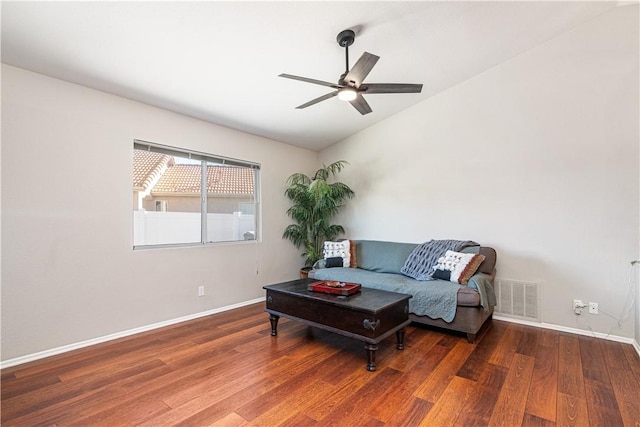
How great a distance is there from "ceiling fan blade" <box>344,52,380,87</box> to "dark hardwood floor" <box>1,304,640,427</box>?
2271mm

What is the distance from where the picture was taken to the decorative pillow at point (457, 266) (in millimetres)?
3227

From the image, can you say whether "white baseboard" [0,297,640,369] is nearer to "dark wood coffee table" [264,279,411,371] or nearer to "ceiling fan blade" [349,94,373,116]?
"dark wood coffee table" [264,279,411,371]

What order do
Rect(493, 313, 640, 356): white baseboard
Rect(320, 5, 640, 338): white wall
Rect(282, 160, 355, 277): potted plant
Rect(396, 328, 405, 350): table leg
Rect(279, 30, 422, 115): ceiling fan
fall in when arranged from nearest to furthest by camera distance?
Rect(279, 30, 422, 115): ceiling fan, Rect(396, 328, 405, 350): table leg, Rect(493, 313, 640, 356): white baseboard, Rect(320, 5, 640, 338): white wall, Rect(282, 160, 355, 277): potted plant

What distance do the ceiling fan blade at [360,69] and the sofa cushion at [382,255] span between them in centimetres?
248

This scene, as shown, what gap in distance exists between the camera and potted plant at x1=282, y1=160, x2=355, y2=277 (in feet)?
15.9

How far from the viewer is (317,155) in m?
5.62

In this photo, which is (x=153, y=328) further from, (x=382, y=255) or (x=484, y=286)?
(x=484, y=286)

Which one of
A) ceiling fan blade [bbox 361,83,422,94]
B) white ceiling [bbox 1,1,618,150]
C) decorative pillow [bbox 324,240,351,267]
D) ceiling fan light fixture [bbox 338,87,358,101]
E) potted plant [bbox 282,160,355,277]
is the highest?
white ceiling [bbox 1,1,618,150]

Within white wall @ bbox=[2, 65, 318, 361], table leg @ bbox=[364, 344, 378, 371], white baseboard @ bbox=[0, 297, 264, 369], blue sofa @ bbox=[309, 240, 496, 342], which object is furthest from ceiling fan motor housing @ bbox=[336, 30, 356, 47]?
white baseboard @ bbox=[0, 297, 264, 369]

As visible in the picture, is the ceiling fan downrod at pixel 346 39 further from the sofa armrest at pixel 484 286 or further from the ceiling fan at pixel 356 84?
the sofa armrest at pixel 484 286

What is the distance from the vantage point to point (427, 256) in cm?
373

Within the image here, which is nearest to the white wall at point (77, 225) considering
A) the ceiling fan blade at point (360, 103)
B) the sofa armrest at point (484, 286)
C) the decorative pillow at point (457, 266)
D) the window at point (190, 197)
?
Answer: the window at point (190, 197)

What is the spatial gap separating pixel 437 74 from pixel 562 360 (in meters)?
3.20

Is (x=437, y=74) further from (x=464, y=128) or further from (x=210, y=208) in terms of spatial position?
(x=210, y=208)
